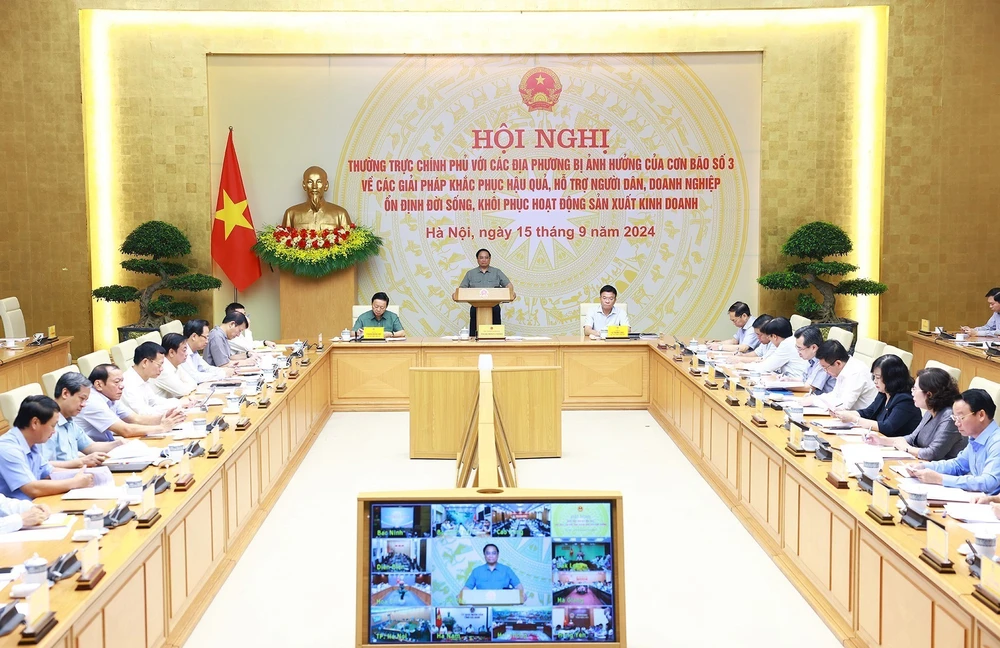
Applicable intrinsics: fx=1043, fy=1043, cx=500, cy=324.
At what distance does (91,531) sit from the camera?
3.91 meters

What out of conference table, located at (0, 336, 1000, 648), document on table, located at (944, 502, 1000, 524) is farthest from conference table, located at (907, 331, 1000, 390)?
document on table, located at (944, 502, 1000, 524)

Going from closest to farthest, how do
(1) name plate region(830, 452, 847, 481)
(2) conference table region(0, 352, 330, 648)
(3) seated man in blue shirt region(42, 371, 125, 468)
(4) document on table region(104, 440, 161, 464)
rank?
(2) conference table region(0, 352, 330, 648) → (1) name plate region(830, 452, 847, 481) → (3) seated man in blue shirt region(42, 371, 125, 468) → (4) document on table region(104, 440, 161, 464)

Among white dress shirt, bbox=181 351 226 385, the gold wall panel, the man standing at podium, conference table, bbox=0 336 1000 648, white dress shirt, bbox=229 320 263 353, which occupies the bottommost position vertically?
conference table, bbox=0 336 1000 648

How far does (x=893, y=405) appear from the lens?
19.7ft

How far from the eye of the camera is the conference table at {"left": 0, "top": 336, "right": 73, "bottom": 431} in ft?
28.7

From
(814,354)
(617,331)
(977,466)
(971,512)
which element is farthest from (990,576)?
(617,331)

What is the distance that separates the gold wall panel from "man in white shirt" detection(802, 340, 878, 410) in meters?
5.52

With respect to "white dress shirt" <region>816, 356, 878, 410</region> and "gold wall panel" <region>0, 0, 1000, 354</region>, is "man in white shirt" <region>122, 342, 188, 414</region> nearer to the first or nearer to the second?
"white dress shirt" <region>816, 356, 878, 410</region>

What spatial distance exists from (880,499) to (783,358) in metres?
3.95

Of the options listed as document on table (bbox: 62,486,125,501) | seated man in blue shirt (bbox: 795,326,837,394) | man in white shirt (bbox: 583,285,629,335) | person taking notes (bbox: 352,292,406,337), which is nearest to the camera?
document on table (bbox: 62,486,125,501)

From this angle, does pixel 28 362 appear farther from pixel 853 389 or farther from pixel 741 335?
pixel 853 389

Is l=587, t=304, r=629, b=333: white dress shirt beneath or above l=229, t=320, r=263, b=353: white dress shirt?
above

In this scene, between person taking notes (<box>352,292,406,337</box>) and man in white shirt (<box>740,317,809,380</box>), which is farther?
person taking notes (<box>352,292,406,337</box>)

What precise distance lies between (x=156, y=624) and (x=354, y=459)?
3.89 m
